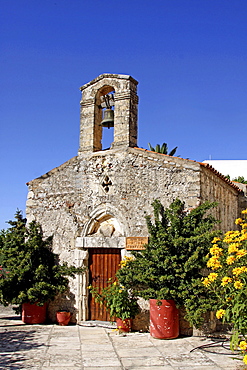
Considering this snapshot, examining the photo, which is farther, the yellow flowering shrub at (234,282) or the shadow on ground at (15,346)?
the shadow on ground at (15,346)

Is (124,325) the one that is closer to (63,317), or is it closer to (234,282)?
(63,317)

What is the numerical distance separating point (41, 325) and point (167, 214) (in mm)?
3928

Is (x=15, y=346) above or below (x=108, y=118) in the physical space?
below

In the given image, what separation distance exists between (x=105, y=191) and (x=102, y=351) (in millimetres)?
3713

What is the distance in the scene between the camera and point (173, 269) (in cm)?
771

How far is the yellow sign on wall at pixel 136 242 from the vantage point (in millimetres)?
8602

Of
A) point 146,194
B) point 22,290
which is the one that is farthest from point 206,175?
point 22,290

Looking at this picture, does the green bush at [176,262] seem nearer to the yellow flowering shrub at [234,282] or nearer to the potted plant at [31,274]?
the yellow flowering shrub at [234,282]

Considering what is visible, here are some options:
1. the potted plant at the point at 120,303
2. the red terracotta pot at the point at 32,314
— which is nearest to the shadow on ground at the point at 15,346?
the red terracotta pot at the point at 32,314

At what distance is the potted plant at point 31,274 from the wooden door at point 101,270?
0.37 m

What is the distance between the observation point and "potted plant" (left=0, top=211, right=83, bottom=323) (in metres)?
9.04

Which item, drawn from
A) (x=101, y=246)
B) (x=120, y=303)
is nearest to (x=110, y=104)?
(x=101, y=246)

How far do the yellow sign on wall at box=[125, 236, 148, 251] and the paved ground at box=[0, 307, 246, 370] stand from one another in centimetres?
175

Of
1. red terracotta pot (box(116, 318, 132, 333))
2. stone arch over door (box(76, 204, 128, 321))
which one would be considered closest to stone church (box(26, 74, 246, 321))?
stone arch over door (box(76, 204, 128, 321))
